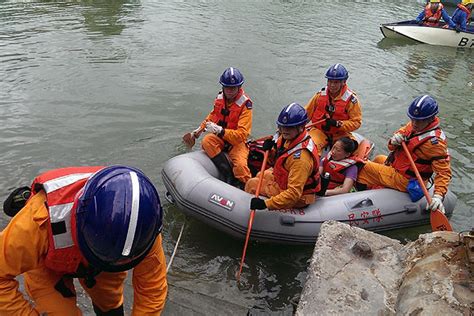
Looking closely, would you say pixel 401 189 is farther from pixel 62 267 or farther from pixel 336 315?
pixel 62 267

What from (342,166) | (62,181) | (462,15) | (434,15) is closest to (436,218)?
(342,166)

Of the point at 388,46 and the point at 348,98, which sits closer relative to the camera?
the point at 348,98

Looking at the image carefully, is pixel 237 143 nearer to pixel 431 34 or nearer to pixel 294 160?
pixel 294 160

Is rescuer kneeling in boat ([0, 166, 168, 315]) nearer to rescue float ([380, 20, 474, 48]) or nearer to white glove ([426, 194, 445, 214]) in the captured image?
white glove ([426, 194, 445, 214])

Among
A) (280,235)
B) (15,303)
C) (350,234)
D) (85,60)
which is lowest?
(85,60)

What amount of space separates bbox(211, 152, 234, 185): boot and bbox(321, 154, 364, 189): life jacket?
1.16m

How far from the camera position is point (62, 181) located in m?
1.91

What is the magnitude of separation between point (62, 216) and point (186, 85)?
722 cm

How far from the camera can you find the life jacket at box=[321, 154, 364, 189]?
16.3 feet

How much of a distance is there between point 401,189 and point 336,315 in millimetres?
2614

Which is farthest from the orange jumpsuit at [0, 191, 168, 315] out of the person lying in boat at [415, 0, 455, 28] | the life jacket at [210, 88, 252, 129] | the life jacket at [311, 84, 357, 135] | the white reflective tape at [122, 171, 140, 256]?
the person lying in boat at [415, 0, 455, 28]

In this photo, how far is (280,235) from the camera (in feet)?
13.6

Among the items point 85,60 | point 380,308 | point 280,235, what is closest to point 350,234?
point 380,308

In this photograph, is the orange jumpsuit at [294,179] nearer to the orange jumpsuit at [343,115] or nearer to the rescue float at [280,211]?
the rescue float at [280,211]
